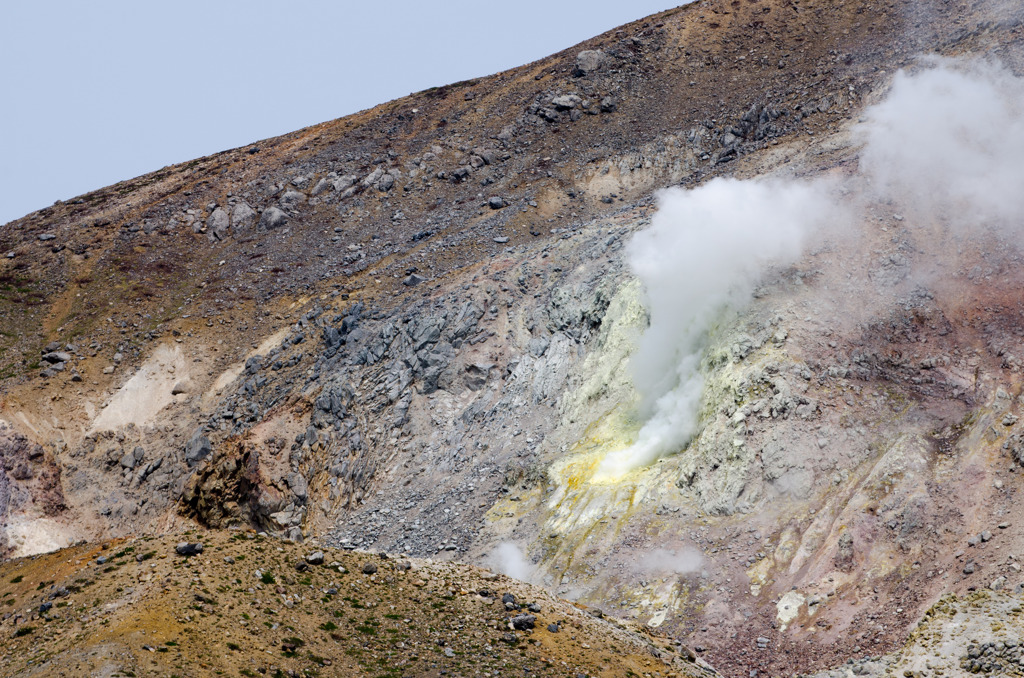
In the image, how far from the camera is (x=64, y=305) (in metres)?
56.4

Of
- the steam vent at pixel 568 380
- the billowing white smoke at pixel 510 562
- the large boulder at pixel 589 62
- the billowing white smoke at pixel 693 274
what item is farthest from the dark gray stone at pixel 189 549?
the large boulder at pixel 589 62

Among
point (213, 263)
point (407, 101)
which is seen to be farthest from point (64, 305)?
point (407, 101)

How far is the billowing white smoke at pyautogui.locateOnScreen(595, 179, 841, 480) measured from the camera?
116 feet

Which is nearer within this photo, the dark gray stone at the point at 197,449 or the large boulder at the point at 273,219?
the dark gray stone at the point at 197,449

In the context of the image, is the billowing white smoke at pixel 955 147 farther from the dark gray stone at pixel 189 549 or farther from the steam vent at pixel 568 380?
the dark gray stone at pixel 189 549

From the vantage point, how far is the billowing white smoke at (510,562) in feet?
106

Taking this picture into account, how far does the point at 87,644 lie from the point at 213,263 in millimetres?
41539

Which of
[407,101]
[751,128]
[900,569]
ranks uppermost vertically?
[407,101]

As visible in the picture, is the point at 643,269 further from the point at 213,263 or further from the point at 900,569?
the point at 213,263

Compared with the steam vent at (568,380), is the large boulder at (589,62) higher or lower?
higher

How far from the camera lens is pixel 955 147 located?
40.8 metres

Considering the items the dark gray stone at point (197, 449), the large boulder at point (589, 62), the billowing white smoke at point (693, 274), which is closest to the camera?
→ the billowing white smoke at point (693, 274)

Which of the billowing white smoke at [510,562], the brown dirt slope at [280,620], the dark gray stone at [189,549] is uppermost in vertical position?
the dark gray stone at [189,549]

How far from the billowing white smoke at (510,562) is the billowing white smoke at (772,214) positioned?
4504 millimetres
